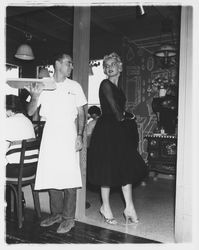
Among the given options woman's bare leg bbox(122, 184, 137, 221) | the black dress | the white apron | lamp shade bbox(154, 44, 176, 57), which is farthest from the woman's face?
lamp shade bbox(154, 44, 176, 57)

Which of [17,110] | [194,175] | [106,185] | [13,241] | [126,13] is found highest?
[126,13]

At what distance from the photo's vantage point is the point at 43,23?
7418 mm

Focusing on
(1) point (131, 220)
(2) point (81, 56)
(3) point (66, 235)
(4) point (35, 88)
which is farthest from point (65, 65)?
(1) point (131, 220)

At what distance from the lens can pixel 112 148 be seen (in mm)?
3146

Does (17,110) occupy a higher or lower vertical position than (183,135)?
higher

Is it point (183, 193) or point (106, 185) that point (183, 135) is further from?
point (106, 185)

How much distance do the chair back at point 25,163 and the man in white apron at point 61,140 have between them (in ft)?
0.68

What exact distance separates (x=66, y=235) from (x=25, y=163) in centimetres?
87

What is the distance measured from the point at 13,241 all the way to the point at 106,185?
1.06 metres

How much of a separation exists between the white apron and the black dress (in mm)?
305

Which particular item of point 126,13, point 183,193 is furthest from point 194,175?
point 126,13

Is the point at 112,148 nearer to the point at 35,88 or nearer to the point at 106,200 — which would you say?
the point at 106,200

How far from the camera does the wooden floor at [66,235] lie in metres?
2.77

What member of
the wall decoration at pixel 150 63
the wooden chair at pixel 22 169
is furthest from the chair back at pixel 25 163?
the wall decoration at pixel 150 63
